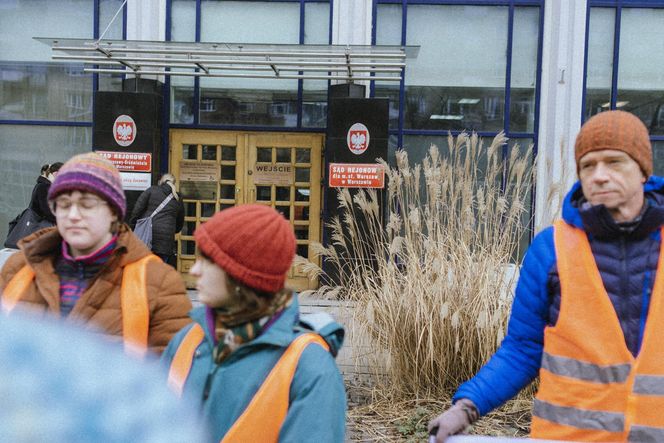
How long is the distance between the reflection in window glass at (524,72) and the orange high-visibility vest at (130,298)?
8432 millimetres

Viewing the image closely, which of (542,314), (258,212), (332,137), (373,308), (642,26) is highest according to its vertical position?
(642,26)

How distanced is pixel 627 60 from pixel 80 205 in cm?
936

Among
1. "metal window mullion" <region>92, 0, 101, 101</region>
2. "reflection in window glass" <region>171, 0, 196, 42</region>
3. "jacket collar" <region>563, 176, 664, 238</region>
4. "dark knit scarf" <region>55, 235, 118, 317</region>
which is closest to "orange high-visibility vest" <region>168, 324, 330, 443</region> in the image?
"dark knit scarf" <region>55, 235, 118, 317</region>

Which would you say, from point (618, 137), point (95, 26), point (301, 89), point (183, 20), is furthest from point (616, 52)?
point (618, 137)

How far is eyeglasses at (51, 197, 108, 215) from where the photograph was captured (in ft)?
7.17

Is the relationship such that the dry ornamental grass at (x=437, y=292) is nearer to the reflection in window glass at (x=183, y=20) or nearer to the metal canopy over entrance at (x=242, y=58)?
the metal canopy over entrance at (x=242, y=58)

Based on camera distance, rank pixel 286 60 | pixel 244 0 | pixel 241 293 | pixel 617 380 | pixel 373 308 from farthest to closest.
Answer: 1. pixel 244 0
2. pixel 286 60
3. pixel 373 308
4. pixel 617 380
5. pixel 241 293

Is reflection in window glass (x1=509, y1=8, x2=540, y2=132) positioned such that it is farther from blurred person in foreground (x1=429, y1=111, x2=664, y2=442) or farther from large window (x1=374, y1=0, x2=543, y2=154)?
blurred person in foreground (x1=429, y1=111, x2=664, y2=442)

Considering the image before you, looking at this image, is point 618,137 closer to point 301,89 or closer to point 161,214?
point 161,214

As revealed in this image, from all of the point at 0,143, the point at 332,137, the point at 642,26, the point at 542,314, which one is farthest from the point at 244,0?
the point at 542,314

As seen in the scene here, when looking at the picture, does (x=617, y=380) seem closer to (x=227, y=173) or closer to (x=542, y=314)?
(x=542, y=314)

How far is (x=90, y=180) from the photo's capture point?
216cm

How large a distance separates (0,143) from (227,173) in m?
3.23

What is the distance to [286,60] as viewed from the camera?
9.34m
